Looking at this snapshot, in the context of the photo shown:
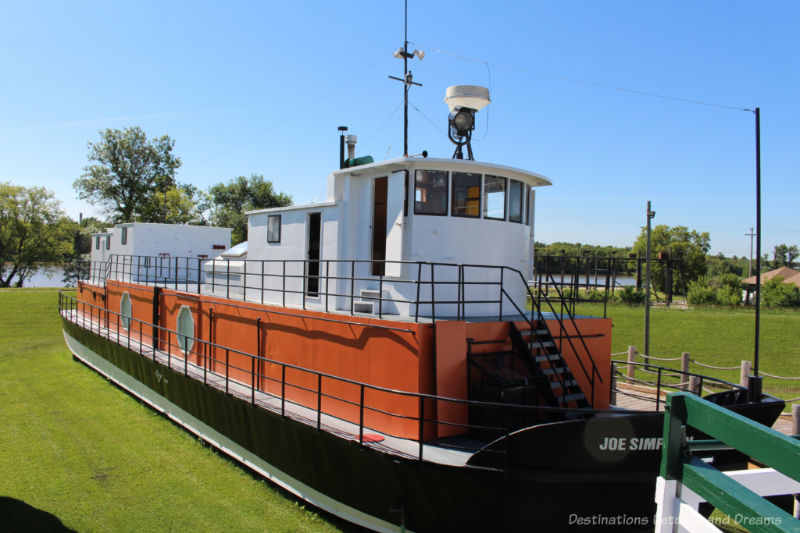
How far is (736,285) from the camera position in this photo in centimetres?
4362

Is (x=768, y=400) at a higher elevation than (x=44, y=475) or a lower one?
higher

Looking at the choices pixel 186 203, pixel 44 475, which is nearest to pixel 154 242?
pixel 44 475

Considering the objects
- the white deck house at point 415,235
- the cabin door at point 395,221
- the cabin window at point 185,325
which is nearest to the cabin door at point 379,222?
the white deck house at point 415,235

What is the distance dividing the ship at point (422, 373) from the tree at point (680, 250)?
175 feet

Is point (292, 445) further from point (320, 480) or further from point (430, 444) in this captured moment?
point (430, 444)

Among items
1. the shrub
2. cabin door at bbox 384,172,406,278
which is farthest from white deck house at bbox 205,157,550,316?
the shrub

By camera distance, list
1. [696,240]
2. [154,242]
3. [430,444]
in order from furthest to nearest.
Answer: [696,240] < [154,242] < [430,444]

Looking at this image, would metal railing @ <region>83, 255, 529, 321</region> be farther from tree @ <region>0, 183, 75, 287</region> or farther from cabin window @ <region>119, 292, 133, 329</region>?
tree @ <region>0, 183, 75, 287</region>

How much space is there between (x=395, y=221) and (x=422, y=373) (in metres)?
2.57

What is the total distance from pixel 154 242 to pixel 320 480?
13.0 meters

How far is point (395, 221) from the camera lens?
7.93 m

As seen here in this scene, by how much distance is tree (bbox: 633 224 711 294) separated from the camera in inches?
2261

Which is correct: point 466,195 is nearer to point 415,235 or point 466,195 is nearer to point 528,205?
point 415,235

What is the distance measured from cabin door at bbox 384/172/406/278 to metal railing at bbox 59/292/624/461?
6.22 feet
